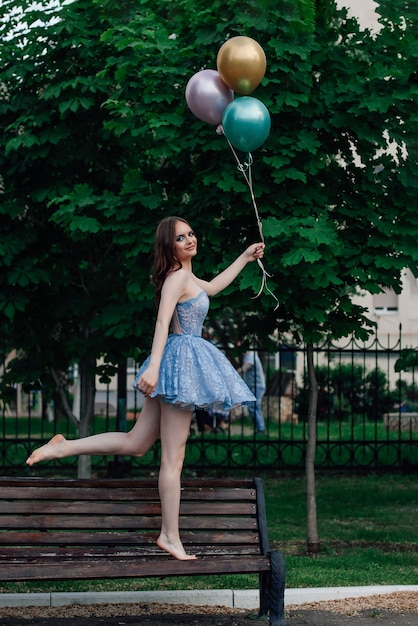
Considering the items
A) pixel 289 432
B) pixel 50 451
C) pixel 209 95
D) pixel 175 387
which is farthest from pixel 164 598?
pixel 289 432

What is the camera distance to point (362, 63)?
813cm

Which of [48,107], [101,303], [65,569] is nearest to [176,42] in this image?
[48,107]

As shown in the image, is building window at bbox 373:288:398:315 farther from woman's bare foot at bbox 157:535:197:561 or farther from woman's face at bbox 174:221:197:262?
woman's bare foot at bbox 157:535:197:561

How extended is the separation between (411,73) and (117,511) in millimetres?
4104

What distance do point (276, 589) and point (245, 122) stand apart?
2680 millimetres

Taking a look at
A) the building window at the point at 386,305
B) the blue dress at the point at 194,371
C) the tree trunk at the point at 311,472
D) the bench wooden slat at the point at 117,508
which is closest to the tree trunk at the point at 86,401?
the tree trunk at the point at 311,472

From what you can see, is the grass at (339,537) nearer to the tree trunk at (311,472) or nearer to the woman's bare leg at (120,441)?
the tree trunk at (311,472)

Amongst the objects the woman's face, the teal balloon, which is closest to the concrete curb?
the woman's face

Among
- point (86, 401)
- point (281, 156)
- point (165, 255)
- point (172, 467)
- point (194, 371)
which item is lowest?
point (172, 467)

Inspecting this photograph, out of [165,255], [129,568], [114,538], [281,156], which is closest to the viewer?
[129,568]

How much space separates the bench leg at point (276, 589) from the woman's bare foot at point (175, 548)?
45 cm

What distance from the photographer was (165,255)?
5.82 meters

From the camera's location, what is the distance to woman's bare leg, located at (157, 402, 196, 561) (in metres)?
5.74

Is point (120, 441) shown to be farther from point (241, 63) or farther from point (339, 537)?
point (339, 537)
